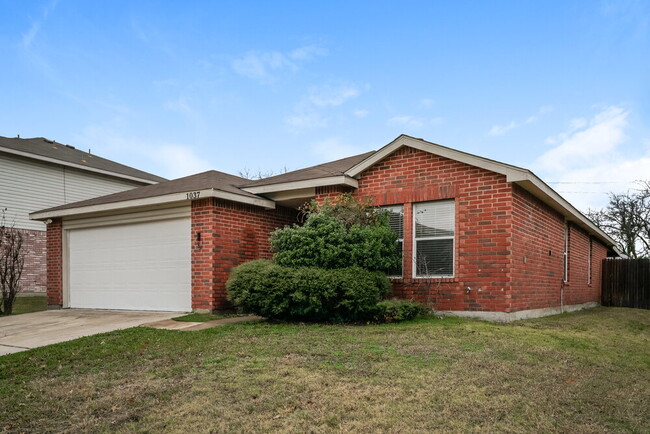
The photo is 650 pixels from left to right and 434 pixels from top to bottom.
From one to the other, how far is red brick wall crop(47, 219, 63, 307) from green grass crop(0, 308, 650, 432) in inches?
274

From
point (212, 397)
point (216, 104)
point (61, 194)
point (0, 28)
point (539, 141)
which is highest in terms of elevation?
point (0, 28)

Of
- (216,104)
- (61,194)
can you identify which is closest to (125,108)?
(216,104)

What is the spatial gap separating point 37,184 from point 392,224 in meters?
15.9

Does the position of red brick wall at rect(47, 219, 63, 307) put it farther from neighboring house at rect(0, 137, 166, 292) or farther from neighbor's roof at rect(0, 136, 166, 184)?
neighbor's roof at rect(0, 136, 166, 184)

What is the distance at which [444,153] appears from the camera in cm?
947

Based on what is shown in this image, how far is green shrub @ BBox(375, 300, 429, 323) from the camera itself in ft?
27.6

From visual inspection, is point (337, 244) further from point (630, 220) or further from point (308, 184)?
point (630, 220)

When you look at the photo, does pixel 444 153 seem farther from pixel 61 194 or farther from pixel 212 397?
pixel 61 194

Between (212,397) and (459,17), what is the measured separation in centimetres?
1081

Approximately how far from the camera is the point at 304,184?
35.5ft

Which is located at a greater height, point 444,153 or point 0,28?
point 0,28

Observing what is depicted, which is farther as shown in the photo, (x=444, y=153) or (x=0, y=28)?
(x=0, y=28)

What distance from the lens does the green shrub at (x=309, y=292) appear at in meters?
8.29

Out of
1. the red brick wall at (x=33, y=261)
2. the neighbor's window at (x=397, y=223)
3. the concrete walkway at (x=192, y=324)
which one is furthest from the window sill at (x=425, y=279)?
the red brick wall at (x=33, y=261)
